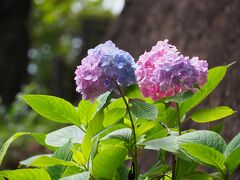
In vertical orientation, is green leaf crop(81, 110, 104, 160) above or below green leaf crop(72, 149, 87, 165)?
above

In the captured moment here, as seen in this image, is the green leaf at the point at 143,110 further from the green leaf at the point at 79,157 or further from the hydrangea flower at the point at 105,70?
the green leaf at the point at 79,157

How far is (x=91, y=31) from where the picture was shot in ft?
39.6

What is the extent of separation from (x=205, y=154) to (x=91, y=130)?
10.5 inches

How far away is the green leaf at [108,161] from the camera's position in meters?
1.09

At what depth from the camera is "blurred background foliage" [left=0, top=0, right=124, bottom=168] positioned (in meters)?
5.69

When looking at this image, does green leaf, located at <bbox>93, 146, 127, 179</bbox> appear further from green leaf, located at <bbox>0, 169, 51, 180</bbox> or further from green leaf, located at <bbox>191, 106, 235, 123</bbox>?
green leaf, located at <bbox>191, 106, 235, 123</bbox>

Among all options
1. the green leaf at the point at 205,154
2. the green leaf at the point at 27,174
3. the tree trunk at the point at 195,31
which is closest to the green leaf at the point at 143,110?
the green leaf at the point at 205,154

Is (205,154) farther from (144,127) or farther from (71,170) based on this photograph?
(71,170)

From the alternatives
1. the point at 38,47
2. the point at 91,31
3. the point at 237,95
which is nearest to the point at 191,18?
the point at 237,95

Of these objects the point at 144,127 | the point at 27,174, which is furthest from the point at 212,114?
the point at 27,174

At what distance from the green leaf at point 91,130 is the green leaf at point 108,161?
0.24 feet

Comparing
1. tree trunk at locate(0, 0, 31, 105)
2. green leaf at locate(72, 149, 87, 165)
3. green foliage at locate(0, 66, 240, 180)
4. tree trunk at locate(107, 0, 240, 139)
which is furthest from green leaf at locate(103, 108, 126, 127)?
tree trunk at locate(0, 0, 31, 105)

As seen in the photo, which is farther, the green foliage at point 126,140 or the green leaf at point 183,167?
the green leaf at point 183,167

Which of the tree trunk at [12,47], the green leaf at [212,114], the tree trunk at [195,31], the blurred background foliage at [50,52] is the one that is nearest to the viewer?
the green leaf at [212,114]
